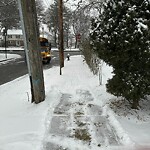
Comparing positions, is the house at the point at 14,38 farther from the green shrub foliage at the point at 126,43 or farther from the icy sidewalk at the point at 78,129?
the green shrub foliage at the point at 126,43

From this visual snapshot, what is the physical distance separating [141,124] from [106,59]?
1.82 m

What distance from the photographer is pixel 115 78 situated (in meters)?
6.73

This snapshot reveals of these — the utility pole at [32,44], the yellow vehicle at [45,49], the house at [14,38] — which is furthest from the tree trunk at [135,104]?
the house at [14,38]

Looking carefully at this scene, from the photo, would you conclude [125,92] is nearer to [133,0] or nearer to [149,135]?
[149,135]

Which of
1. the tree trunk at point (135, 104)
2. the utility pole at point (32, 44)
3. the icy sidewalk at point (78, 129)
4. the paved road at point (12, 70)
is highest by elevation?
the utility pole at point (32, 44)

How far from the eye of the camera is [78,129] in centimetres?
597

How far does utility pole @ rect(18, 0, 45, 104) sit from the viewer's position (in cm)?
761

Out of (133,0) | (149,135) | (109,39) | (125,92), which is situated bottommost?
(149,135)

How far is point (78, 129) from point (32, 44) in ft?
10.3

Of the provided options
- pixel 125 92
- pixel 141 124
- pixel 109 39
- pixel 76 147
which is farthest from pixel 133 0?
pixel 76 147

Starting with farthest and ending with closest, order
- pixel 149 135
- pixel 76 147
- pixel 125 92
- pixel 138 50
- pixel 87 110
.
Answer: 1. pixel 87 110
2. pixel 125 92
3. pixel 138 50
4. pixel 149 135
5. pixel 76 147

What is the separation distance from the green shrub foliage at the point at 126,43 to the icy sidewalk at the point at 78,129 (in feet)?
3.33

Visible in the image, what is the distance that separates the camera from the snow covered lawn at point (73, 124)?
522cm

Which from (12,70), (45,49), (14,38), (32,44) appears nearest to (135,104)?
(32,44)
